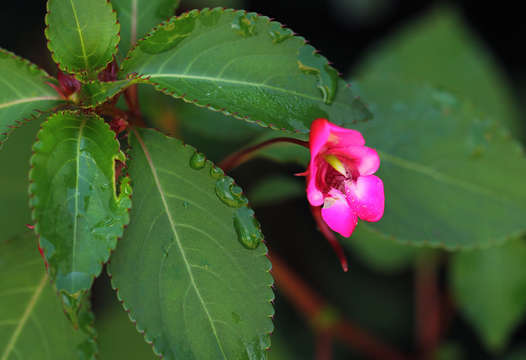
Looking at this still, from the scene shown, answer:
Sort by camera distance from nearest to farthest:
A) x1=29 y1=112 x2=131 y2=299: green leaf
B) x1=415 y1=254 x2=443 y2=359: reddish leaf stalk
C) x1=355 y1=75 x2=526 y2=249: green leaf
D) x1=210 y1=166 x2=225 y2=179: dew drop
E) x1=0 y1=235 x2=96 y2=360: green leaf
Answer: x1=29 y1=112 x2=131 y2=299: green leaf < x1=210 y1=166 x2=225 y2=179: dew drop < x1=0 y1=235 x2=96 y2=360: green leaf < x1=355 y1=75 x2=526 y2=249: green leaf < x1=415 y1=254 x2=443 y2=359: reddish leaf stalk

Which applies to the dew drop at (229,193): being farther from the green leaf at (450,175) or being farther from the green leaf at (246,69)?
the green leaf at (450,175)

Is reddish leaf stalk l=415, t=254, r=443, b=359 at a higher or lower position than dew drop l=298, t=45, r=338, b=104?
lower

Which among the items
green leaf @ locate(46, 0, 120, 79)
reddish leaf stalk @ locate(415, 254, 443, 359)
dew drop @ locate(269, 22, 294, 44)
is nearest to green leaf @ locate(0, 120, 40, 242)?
green leaf @ locate(46, 0, 120, 79)

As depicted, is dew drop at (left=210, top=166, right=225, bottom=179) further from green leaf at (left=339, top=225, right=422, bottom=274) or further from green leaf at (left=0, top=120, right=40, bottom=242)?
green leaf at (left=339, top=225, right=422, bottom=274)

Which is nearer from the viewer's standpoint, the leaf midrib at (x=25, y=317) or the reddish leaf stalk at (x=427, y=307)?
the leaf midrib at (x=25, y=317)

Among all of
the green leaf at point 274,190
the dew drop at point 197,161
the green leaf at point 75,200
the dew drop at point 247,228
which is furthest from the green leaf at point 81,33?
the green leaf at point 274,190
